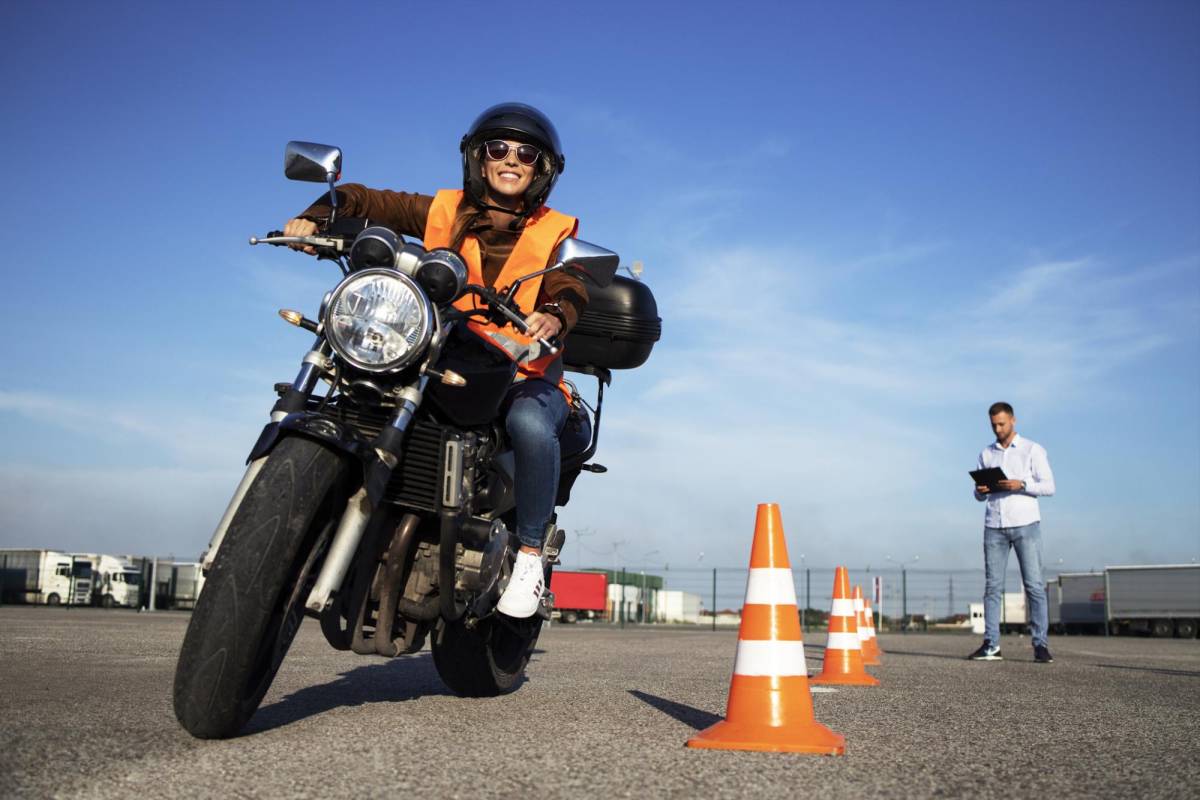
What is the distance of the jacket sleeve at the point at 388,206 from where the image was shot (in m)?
4.11

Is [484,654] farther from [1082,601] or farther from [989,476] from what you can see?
[1082,601]

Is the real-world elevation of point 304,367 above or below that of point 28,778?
above

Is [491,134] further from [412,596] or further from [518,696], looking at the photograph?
[518,696]

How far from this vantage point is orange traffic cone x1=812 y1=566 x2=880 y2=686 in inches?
264

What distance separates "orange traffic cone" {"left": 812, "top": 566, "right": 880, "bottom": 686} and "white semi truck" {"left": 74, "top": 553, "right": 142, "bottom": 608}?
143ft

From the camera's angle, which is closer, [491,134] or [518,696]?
[491,134]

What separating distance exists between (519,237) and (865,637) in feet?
23.4

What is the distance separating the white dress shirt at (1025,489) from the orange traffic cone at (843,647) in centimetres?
292

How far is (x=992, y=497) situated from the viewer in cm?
968

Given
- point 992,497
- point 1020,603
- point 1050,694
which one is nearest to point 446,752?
point 1050,694

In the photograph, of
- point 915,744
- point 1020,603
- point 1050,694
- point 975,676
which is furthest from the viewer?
point 1020,603

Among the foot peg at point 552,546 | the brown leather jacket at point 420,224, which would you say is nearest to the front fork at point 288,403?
the brown leather jacket at point 420,224

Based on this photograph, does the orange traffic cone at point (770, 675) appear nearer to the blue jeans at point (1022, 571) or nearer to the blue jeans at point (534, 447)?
the blue jeans at point (534, 447)

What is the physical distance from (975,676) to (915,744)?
13.4 feet
